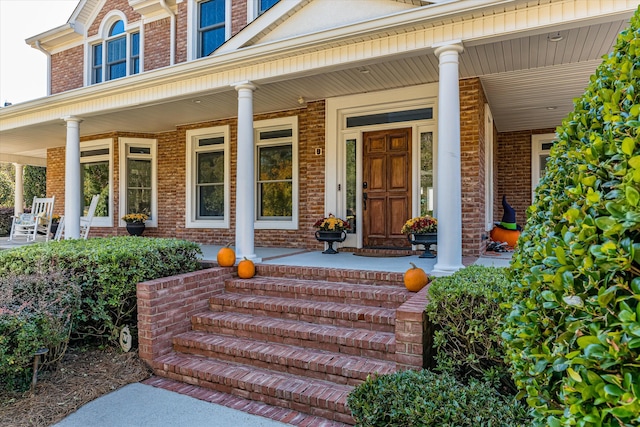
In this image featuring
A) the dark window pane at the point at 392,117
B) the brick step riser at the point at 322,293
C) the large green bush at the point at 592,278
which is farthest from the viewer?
the dark window pane at the point at 392,117

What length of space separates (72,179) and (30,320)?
4.52 m

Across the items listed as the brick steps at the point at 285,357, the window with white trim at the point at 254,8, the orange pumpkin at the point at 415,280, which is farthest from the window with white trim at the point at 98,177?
the orange pumpkin at the point at 415,280

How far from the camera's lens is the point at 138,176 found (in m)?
9.48

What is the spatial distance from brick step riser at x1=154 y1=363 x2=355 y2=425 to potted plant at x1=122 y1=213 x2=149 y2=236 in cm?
620

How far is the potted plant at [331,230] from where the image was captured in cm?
617

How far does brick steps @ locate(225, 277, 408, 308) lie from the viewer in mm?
3758

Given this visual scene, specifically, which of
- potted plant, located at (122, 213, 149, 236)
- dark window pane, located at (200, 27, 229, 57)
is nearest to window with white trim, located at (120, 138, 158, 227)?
potted plant, located at (122, 213, 149, 236)

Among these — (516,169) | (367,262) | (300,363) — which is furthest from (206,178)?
(516,169)

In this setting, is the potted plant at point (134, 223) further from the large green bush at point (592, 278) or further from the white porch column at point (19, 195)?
the large green bush at point (592, 278)

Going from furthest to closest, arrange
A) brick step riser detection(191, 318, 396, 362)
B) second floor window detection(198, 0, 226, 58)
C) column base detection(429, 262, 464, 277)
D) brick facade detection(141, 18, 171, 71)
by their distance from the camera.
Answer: brick facade detection(141, 18, 171, 71)
second floor window detection(198, 0, 226, 58)
column base detection(429, 262, 464, 277)
brick step riser detection(191, 318, 396, 362)

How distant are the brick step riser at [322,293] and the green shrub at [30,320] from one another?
5.22 ft

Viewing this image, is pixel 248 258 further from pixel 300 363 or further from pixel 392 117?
pixel 392 117

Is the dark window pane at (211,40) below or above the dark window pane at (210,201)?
above

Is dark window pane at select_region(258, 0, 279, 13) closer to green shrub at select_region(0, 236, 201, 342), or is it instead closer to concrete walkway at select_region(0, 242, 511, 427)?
green shrub at select_region(0, 236, 201, 342)
